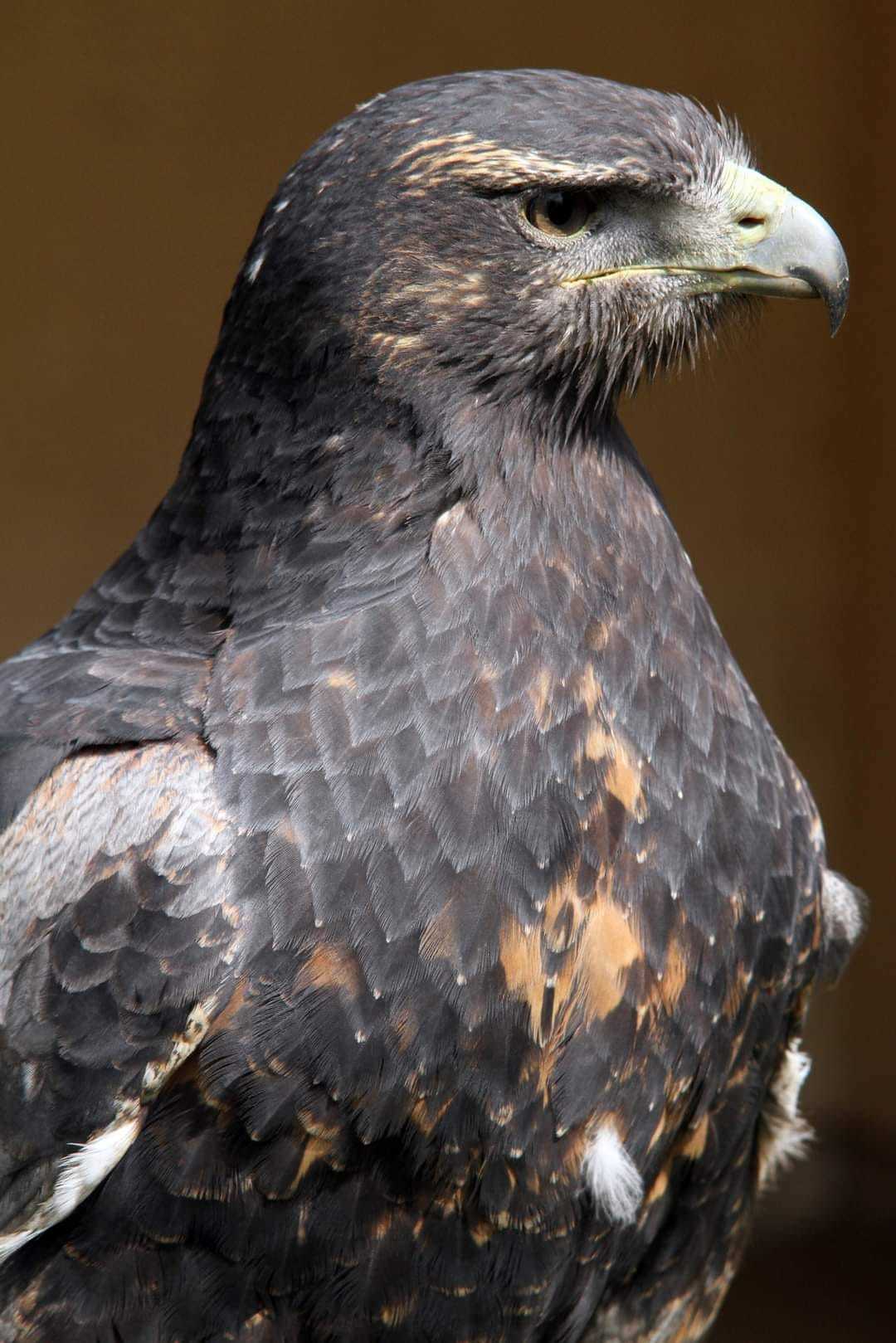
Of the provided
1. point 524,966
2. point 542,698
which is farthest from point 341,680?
point 524,966

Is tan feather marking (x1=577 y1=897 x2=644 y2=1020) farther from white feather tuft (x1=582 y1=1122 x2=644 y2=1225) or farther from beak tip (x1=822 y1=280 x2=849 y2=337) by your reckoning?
beak tip (x1=822 y1=280 x2=849 y2=337)

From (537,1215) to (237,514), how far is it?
0.90 m

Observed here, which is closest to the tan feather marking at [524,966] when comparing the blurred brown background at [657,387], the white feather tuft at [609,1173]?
the white feather tuft at [609,1173]

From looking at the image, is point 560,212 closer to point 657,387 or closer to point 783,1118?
point 783,1118

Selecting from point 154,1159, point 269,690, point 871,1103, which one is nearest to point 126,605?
point 269,690

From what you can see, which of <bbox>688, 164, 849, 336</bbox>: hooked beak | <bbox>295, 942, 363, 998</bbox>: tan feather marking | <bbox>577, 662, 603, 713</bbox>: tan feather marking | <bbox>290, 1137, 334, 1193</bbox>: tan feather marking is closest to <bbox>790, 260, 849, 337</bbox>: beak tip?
<bbox>688, 164, 849, 336</bbox>: hooked beak

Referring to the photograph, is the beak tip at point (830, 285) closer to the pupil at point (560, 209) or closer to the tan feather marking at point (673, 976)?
the pupil at point (560, 209)

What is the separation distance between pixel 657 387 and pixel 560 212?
7.29 ft

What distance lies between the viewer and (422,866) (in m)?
1.97

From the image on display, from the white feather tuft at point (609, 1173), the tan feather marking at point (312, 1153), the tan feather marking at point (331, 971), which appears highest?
the tan feather marking at point (331, 971)

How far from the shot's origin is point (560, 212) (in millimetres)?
2092

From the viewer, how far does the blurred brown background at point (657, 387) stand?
452cm

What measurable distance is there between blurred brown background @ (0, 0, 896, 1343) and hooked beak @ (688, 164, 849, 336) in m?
2.32

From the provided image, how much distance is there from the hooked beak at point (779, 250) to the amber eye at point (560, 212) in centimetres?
17
